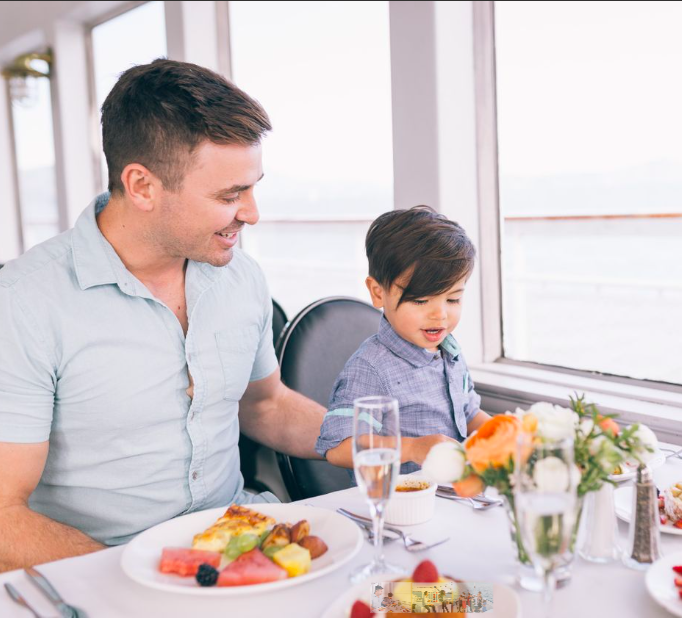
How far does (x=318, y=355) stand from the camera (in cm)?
184

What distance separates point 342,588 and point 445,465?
20 cm

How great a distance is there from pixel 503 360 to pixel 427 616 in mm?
1708

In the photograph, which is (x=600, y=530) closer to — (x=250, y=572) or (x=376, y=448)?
(x=376, y=448)

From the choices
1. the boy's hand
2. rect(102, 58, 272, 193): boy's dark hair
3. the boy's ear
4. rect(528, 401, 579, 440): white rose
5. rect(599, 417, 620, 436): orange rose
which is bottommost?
the boy's hand

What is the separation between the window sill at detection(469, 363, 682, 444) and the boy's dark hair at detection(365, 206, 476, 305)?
0.60 m

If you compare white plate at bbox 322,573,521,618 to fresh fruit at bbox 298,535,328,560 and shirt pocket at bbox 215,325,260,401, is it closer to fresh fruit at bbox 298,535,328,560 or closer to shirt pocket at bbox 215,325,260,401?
fresh fruit at bbox 298,535,328,560

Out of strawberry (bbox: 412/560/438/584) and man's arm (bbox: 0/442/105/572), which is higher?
strawberry (bbox: 412/560/438/584)

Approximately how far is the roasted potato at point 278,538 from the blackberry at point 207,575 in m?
0.08

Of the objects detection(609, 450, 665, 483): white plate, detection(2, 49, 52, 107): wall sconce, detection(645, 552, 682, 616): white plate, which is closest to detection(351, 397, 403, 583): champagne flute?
detection(645, 552, 682, 616): white plate

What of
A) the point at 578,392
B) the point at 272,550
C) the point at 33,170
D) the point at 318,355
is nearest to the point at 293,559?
the point at 272,550

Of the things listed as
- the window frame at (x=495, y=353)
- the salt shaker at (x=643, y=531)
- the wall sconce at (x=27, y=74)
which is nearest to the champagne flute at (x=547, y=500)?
the salt shaker at (x=643, y=531)

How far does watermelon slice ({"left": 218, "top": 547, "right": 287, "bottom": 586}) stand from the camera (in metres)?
0.86

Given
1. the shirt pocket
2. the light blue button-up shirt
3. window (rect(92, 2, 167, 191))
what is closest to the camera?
the light blue button-up shirt

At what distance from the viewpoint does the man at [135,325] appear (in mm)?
1300
